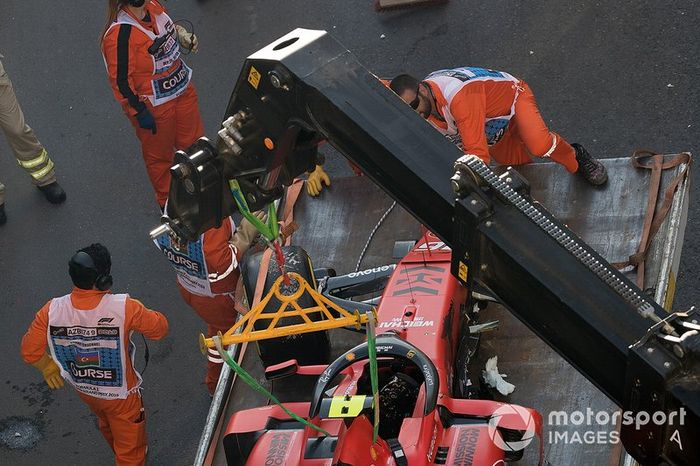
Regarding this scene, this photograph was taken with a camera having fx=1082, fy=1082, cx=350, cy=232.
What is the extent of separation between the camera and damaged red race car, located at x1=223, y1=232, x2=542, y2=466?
15.7 ft

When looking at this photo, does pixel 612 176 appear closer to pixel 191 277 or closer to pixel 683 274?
pixel 683 274

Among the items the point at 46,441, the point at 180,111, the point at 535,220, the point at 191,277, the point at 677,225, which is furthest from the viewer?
the point at 180,111

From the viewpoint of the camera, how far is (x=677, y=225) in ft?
20.6

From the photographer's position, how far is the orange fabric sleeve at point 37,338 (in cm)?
648

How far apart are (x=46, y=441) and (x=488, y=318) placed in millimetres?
3247

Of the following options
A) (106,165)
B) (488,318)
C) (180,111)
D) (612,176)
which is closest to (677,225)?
(612,176)

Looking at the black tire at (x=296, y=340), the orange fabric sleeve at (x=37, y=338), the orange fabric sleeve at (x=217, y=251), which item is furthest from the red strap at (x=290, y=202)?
the orange fabric sleeve at (x=37, y=338)

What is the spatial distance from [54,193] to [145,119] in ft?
5.00

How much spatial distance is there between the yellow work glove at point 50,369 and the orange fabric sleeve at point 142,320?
0.68 m

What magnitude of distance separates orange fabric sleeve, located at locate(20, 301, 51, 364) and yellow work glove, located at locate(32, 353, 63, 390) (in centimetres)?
10

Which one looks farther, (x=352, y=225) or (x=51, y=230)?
(x=51, y=230)

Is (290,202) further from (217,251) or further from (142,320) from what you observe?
(142,320)

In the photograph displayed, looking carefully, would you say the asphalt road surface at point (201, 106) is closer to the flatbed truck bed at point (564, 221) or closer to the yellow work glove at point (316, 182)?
the flatbed truck bed at point (564, 221)

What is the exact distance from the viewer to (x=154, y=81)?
809cm
